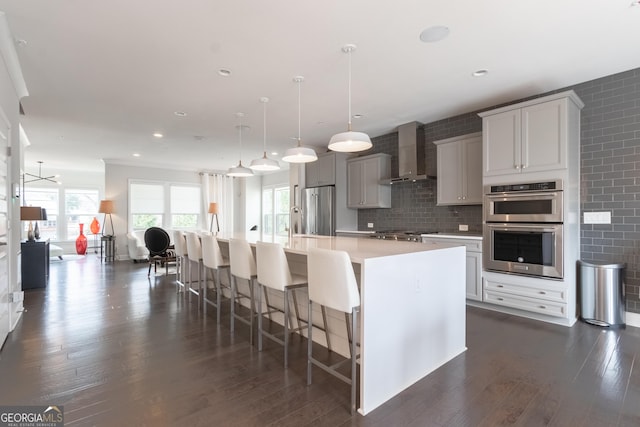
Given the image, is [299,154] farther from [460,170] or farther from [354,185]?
[354,185]

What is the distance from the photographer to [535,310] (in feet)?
11.5

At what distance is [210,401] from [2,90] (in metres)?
3.30

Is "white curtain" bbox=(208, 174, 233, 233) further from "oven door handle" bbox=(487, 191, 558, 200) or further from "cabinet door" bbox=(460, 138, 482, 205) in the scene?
"oven door handle" bbox=(487, 191, 558, 200)

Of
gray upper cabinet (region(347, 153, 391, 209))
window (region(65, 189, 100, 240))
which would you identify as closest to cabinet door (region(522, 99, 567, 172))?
gray upper cabinet (region(347, 153, 391, 209))

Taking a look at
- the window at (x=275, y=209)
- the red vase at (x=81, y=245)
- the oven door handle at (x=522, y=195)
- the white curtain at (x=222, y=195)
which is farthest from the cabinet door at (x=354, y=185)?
the red vase at (x=81, y=245)

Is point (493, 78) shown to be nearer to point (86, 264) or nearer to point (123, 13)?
point (123, 13)

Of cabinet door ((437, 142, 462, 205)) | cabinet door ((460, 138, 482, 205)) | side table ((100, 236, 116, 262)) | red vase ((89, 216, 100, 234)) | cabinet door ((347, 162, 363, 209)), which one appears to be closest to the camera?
cabinet door ((460, 138, 482, 205))

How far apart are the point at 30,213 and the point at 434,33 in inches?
236

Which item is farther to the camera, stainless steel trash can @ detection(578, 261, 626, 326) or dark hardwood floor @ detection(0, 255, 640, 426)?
stainless steel trash can @ detection(578, 261, 626, 326)

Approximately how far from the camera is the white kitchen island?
1936mm

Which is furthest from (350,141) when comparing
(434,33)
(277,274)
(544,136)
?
(544,136)

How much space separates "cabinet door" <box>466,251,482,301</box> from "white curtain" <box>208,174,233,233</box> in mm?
7902

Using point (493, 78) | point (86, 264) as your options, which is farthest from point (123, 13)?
point (86, 264)

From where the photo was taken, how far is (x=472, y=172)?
434 centimetres
